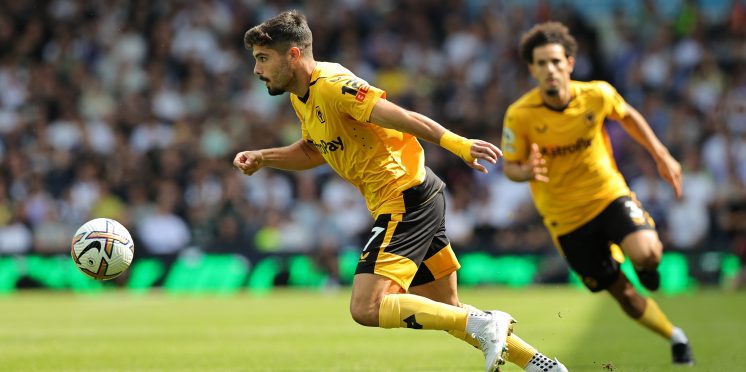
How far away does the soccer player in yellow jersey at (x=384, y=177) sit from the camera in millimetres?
6473

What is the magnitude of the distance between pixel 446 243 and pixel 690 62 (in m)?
14.2

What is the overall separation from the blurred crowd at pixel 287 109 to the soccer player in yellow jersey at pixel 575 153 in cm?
875

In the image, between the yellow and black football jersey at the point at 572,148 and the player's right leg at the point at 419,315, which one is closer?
the player's right leg at the point at 419,315

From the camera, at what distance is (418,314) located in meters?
6.49

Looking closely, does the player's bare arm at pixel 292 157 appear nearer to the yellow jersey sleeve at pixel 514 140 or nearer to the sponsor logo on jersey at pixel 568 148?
the yellow jersey sleeve at pixel 514 140

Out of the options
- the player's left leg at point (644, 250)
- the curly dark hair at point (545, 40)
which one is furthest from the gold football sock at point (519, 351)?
the curly dark hair at point (545, 40)

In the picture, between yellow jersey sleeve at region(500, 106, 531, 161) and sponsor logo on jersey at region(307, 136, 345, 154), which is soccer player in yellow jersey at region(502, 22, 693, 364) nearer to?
yellow jersey sleeve at region(500, 106, 531, 161)

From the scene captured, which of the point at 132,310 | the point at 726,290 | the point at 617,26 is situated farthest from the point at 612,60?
the point at 132,310

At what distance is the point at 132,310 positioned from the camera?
1552 cm

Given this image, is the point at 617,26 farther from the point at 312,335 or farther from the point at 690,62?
the point at 312,335

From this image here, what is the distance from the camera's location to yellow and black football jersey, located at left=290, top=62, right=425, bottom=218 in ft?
22.5

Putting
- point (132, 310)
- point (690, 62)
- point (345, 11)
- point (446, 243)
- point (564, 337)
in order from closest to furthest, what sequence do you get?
point (446, 243), point (564, 337), point (132, 310), point (690, 62), point (345, 11)

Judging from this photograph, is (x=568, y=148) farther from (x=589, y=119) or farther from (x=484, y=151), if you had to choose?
(x=484, y=151)

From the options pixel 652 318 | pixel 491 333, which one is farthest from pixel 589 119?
pixel 491 333
